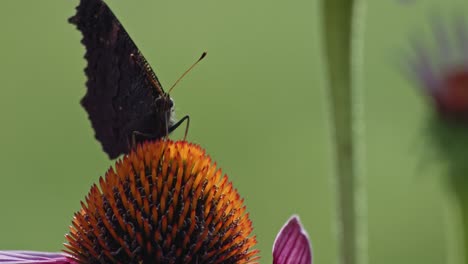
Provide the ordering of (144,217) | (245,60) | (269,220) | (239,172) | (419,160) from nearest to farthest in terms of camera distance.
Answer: (144,217), (419,160), (269,220), (239,172), (245,60)

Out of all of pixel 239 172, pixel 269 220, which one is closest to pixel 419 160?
pixel 269 220

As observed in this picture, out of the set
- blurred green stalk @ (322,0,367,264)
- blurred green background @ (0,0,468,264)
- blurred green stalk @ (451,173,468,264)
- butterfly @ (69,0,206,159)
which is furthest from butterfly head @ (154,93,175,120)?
blurred green background @ (0,0,468,264)

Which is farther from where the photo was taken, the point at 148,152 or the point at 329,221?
the point at 329,221

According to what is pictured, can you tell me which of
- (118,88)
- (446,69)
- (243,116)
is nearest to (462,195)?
(446,69)

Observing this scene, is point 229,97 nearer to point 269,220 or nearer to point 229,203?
point 269,220

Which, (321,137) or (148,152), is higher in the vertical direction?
(148,152)

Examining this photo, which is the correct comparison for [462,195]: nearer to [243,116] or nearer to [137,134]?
[137,134]
